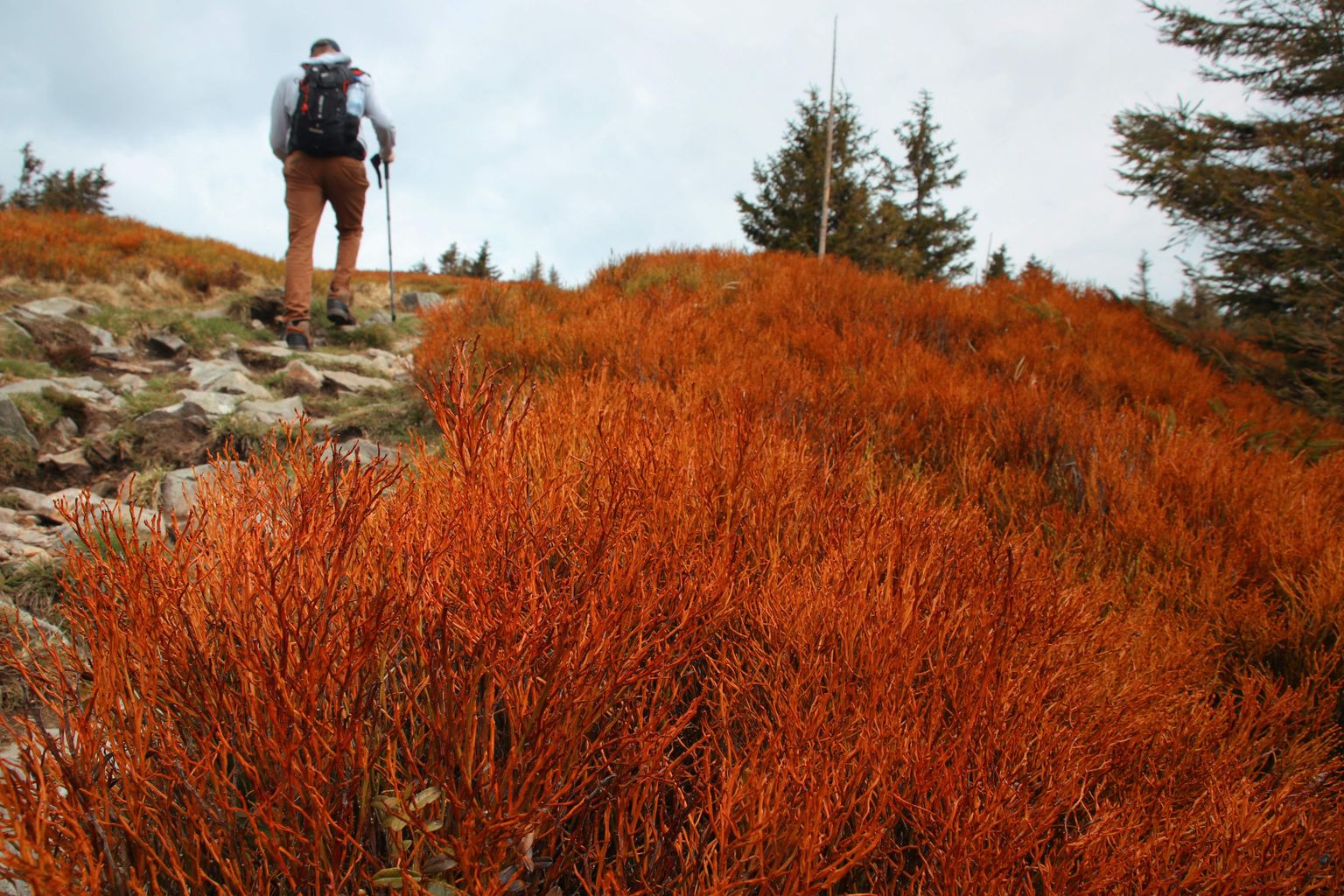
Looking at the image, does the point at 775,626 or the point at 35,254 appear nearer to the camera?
the point at 775,626

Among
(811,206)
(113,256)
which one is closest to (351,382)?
(113,256)

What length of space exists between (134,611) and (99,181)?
1958 inches

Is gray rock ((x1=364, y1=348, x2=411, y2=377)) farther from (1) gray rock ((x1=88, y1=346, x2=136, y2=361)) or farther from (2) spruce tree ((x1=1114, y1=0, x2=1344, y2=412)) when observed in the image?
(2) spruce tree ((x1=1114, y1=0, x2=1344, y2=412))

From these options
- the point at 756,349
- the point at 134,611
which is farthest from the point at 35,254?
the point at 134,611

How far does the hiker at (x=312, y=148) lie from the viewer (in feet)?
20.4

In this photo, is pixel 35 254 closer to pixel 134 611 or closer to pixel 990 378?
pixel 134 611

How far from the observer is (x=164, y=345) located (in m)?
5.96

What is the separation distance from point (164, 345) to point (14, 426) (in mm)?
2956

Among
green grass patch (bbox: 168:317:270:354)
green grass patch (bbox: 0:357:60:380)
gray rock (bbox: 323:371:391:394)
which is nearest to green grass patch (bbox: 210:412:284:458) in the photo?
gray rock (bbox: 323:371:391:394)

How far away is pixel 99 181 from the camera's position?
36.1m

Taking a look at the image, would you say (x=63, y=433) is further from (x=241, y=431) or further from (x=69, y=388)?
(x=241, y=431)

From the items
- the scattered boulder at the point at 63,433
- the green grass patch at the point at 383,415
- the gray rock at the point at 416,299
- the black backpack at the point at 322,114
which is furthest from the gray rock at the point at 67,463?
the gray rock at the point at 416,299

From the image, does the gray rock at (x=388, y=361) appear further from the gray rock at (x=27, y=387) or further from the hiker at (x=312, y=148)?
the gray rock at (x=27, y=387)

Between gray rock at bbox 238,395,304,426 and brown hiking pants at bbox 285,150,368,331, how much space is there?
101 inches
